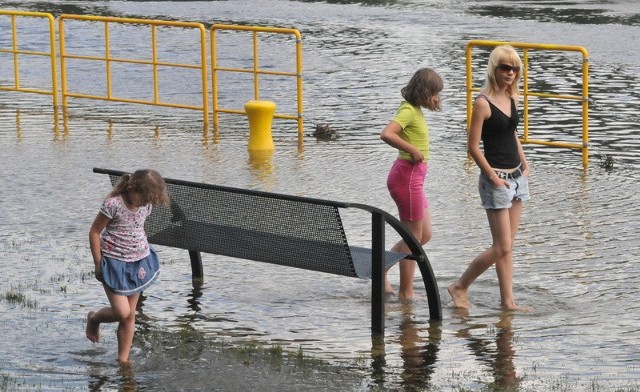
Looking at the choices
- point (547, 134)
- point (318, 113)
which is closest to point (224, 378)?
point (547, 134)

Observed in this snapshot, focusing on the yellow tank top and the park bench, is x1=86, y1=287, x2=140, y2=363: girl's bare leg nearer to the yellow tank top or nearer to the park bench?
the park bench

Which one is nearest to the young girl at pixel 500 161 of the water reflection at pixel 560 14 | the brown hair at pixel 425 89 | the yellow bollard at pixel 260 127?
the brown hair at pixel 425 89

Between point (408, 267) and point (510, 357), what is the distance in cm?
143

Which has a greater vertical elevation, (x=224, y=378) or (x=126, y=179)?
(x=126, y=179)

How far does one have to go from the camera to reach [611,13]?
31469 mm

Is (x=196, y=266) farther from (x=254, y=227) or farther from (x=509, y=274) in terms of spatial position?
(x=509, y=274)

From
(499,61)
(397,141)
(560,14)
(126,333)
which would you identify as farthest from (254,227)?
(560,14)

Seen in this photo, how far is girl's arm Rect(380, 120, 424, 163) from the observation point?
9.09m

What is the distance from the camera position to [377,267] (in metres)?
8.44

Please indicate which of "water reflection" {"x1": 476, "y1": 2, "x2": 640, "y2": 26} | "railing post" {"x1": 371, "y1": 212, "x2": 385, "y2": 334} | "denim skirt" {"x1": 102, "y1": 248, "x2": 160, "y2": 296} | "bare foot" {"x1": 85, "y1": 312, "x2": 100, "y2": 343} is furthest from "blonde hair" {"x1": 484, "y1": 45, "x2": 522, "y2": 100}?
"water reflection" {"x1": 476, "y1": 2, "x2": 640, "y2": 26}

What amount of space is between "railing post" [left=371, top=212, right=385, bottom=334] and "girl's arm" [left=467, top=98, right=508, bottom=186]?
84 centimetres

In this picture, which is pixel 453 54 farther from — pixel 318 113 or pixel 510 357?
pixel 510 357

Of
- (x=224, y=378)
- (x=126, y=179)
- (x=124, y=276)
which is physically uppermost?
(x=126, y=179)

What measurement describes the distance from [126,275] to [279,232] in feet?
3.59
